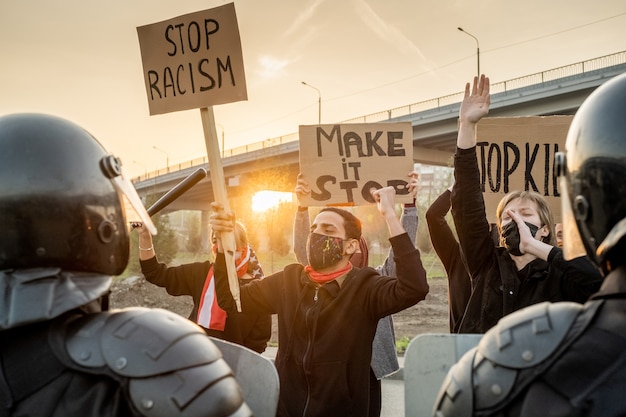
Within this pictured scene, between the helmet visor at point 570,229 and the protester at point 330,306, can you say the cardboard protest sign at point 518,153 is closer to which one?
the protester at point 330,306

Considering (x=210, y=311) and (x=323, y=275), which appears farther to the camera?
(x=210, y=311)

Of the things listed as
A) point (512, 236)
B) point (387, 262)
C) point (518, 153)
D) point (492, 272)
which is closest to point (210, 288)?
point (387, 262)

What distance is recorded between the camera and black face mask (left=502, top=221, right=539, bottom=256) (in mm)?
3529

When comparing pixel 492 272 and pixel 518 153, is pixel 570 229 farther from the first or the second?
pixel 518 153

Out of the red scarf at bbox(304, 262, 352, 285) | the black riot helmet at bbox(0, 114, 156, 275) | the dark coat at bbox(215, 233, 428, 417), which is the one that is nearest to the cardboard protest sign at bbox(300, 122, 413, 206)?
the red scarf at bbox(304, 262, 352, 285)

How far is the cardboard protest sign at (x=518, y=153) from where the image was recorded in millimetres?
4332

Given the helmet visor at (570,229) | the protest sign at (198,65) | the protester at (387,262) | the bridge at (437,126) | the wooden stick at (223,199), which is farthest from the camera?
the bridge at (437,126)

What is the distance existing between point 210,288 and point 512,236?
2458mm

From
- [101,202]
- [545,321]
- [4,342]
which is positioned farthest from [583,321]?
[4,342]

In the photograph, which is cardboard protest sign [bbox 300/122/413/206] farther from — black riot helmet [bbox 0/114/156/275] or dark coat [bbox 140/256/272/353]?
black riot helmet [bbox 0/114/156/275]

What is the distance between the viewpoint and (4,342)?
1651 millimetres

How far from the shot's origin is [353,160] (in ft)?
15.6

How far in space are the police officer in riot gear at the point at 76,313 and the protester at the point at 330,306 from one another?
5.44 ft

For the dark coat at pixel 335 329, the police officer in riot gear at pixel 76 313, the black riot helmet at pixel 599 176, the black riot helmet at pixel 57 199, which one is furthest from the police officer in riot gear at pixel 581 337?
the dark coat at pixel 335 329
